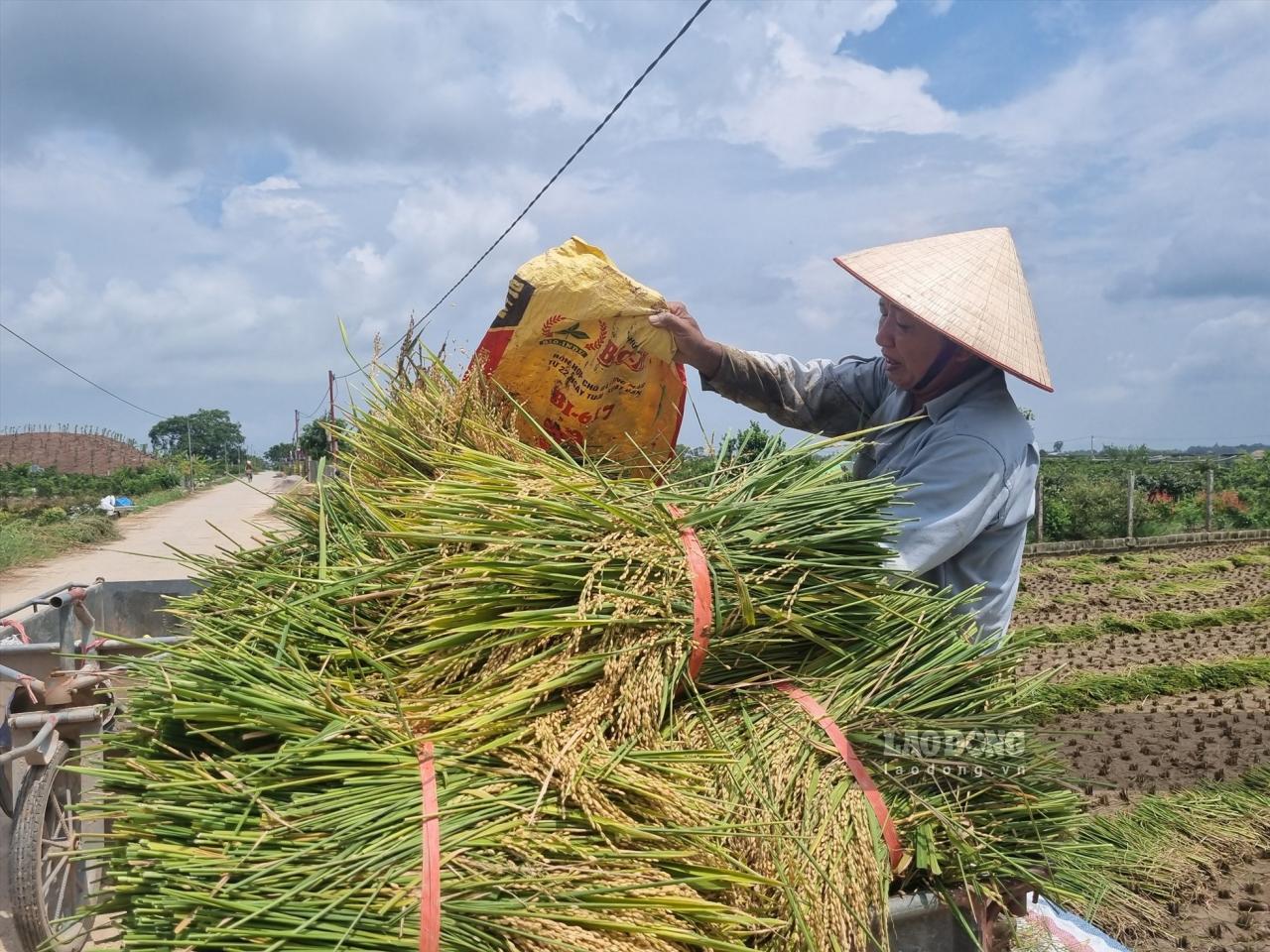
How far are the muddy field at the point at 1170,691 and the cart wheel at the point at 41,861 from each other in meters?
2.78

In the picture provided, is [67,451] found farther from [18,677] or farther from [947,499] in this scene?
[947,499]

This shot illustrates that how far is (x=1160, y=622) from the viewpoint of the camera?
9312 mm

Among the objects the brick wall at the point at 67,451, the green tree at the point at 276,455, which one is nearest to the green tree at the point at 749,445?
the brick wall at the point at 67,451

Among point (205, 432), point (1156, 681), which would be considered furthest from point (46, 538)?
point (205, 432)

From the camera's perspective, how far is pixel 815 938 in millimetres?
1224

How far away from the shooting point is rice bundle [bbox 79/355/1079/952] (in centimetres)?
113

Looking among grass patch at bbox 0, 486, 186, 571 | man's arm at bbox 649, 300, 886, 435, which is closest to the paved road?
grass patch at bbox 0, 486, 186, 571

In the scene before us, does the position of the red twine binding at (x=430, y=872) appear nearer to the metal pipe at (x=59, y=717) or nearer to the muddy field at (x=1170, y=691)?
the muddy field at (x=1170, y=691)

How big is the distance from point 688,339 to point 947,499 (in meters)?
0.78

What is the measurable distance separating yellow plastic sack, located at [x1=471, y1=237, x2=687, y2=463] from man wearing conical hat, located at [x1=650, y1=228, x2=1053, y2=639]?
10cm

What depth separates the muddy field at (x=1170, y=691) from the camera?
3.70 meters

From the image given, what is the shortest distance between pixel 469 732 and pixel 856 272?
4.69 ft

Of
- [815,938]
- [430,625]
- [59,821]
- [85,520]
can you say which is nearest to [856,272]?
[430,625]

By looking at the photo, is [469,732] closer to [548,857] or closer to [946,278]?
[548,857]
